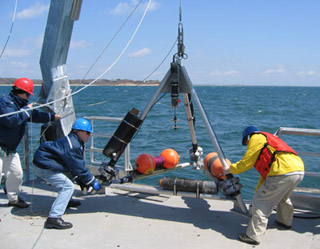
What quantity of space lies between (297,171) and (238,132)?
743 inches

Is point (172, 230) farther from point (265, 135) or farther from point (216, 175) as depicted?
point (265, 135)

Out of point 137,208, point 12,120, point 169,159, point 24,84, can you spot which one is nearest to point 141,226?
point 137,208

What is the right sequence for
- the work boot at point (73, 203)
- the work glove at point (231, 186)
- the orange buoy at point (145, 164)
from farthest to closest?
1. the work boot at point (73, 203)
2. the orange buoy at point (145, 164)
3. the work glove at point (231, 186)

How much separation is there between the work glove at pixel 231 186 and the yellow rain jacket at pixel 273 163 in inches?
14.7

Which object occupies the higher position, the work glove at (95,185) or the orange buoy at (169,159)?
the orange buoy at (169,159)

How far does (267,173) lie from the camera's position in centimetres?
430

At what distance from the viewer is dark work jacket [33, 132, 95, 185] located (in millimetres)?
4676

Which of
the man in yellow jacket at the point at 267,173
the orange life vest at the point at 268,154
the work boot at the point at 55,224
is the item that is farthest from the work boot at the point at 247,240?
the work boot at the point at 55,224

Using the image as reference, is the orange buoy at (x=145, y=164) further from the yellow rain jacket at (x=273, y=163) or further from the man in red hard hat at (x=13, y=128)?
the man in red hard hat at (x=13, y=128)

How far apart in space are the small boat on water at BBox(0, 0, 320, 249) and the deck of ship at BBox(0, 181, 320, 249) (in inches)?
0.4

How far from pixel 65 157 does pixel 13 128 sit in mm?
978

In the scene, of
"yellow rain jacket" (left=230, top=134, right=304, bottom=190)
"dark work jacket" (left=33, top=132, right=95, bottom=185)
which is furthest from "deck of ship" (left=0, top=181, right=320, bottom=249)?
"yellow rain jacket" (left=230, top=134, right=304, bottom=190)

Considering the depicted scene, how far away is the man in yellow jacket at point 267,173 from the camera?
4.20 m

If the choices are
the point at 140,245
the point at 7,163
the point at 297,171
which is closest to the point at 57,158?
the point at 7,163
